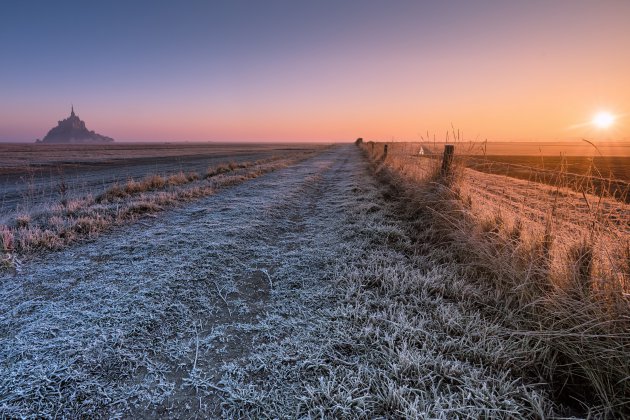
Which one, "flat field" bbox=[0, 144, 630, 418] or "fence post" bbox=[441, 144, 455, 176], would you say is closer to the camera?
"flat field" bbox=[0, 144, 630, 418]

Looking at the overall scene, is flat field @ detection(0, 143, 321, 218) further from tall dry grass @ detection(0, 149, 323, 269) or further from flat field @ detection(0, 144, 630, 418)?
flat field @ detection(0, 144, 630, 418)

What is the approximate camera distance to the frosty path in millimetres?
2127

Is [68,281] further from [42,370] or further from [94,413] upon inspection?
[94,413]

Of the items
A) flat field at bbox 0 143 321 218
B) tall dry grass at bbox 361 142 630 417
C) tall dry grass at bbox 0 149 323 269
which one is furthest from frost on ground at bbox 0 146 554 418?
flat field at bbox 0 143 321 218

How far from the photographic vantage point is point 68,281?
3.75m

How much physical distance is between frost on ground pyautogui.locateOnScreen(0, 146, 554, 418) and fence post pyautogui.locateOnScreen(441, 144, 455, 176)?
3182 millimetres

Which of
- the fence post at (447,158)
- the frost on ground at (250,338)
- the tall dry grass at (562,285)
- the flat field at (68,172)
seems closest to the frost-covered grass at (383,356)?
the frost on ground at (250,338)

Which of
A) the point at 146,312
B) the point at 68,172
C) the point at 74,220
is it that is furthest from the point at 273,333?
the point at 68,172

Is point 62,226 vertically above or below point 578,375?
above

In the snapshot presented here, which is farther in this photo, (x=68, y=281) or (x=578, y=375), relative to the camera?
(x=68, y=281)

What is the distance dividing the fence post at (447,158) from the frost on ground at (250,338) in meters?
3.18

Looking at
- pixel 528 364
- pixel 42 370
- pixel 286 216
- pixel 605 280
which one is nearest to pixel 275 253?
pixel 286 216

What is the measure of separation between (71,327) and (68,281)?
1.27 metres

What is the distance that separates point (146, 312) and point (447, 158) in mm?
6811
